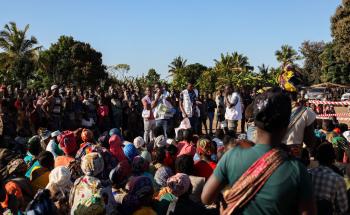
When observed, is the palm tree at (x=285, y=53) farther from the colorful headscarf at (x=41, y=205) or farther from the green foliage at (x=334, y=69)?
the colorful headscarf at (x=41, y=205)

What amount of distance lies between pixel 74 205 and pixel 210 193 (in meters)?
1.91

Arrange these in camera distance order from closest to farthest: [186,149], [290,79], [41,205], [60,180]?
[41,205], [60,180], [290,79], [186,149]

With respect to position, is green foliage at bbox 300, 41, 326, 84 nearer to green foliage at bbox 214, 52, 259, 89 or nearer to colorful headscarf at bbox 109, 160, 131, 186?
green foliage at bbox 214, 52, 259, 89

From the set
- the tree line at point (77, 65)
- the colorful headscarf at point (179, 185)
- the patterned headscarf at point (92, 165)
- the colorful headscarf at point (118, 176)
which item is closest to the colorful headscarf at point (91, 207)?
the patterned headscarf at point (92, 165)

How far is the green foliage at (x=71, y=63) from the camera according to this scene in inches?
1575

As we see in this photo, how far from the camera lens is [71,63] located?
136 ft

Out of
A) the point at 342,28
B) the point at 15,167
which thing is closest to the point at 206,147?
the point at 15,167

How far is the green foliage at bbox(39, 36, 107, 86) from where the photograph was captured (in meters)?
40.0

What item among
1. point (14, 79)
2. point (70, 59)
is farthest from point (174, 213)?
point (70, 59)

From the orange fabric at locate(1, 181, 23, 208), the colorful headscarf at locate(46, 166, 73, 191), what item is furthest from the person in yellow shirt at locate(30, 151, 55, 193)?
the orange fabric at locate(1, 181, 23, 208)

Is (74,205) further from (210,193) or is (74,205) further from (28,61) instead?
(28,61)

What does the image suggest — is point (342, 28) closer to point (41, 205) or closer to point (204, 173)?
point (204, 173)

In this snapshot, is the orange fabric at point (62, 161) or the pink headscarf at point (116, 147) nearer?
the orange fabric at point (62, 161)

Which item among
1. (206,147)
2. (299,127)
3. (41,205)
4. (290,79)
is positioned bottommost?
(41,205)
